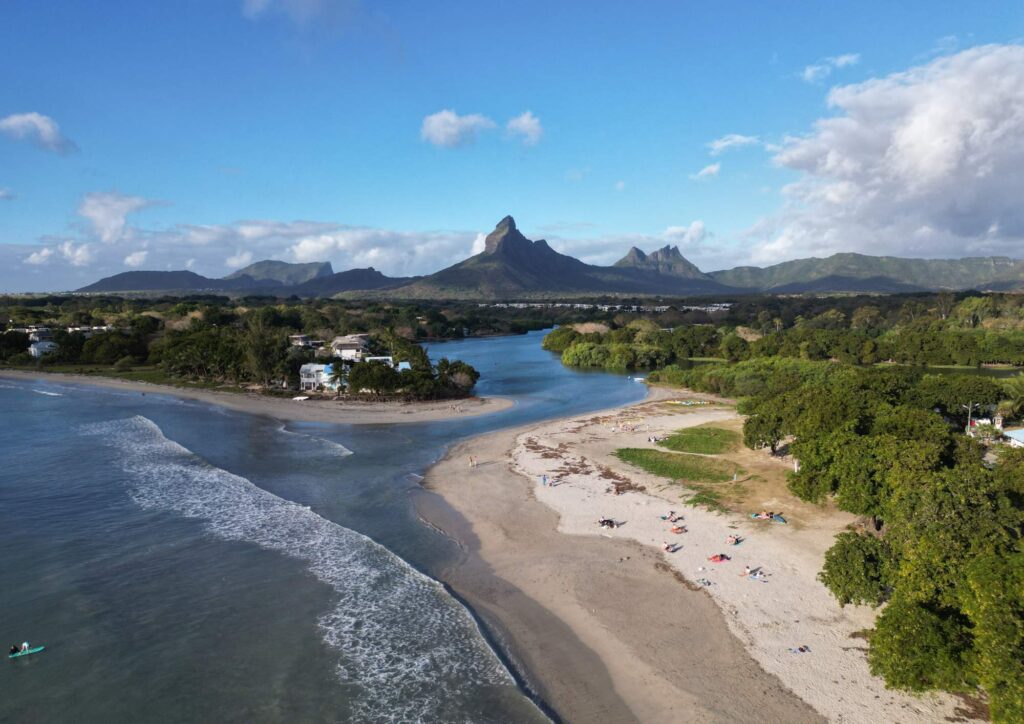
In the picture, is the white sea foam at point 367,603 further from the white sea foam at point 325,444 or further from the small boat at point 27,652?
the small boat at point 27,652

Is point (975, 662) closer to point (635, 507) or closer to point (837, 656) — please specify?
point (837, 656)

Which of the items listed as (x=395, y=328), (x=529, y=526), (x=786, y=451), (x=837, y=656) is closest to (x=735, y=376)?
(x=786, y=451)

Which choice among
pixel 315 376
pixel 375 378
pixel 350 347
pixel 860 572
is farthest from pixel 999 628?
pixel 350 347

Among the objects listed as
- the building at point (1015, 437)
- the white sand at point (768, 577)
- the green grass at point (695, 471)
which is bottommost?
the white sand at point (768, 577)

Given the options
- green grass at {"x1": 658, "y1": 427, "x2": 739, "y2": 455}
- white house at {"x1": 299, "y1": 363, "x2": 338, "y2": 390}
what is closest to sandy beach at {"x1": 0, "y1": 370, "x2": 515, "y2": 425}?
white house at {"x1": 299, "y1": 363, "x2": 338, "y2": 390}

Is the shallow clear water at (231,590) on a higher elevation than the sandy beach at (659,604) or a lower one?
higher

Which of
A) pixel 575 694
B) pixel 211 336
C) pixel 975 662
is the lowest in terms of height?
pixel 575 694

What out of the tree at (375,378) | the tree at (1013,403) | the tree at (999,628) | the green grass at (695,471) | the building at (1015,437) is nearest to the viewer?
the tree at (999,628)

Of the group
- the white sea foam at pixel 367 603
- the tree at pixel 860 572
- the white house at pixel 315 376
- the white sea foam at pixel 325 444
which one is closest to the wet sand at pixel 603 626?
the white sea foam at pixel 367 603
